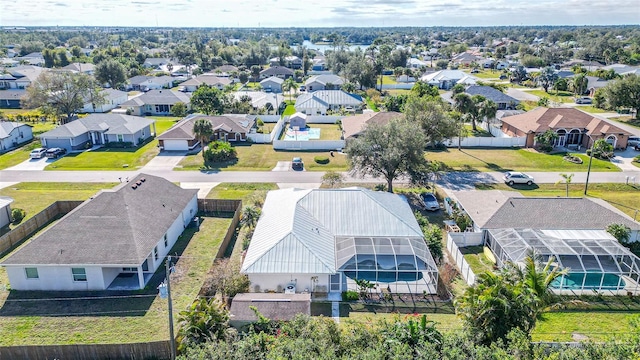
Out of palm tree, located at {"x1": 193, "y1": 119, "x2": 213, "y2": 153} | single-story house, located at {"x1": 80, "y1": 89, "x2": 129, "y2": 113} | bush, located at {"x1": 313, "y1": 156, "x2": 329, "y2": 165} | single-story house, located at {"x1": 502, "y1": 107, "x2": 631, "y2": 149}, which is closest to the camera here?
palm tree, located at {"x1": 193, "y1": 119, "x2": 213, "y2": 153}

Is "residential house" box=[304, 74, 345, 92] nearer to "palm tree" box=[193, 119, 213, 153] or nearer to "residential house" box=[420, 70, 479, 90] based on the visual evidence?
"residential house" box=[420, 70, 479, 90]

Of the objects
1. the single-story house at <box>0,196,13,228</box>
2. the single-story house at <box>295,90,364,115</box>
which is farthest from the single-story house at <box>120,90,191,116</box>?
the single-story house at <box>0,196,13,228</box>

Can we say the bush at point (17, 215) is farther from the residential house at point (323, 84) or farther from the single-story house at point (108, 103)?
the residential house at point (323, 84)

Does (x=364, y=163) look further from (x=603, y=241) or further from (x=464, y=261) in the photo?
(x=603, y=241)

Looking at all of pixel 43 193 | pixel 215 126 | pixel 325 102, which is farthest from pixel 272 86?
pixel 43 193

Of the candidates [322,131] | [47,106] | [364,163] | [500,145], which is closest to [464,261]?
[364,163]

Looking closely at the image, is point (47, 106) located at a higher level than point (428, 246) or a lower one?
higher
